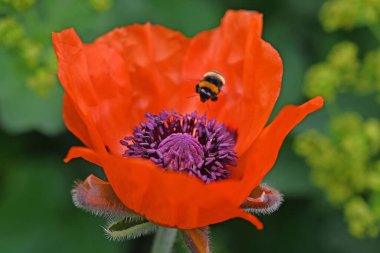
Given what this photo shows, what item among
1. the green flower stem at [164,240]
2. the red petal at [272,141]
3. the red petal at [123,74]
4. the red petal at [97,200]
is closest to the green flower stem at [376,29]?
the red petal at [123,74]

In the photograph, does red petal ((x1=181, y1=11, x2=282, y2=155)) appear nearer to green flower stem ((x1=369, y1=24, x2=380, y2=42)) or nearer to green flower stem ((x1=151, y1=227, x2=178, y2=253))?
green flower stem ((x1=151, y1=227, x2=178, y2=253))

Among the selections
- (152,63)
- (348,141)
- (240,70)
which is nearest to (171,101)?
(152,63)

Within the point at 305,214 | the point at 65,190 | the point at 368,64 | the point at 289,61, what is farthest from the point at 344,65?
the point at 65,190

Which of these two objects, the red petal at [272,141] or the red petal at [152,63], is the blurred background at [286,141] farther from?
the red petal at [272,141]

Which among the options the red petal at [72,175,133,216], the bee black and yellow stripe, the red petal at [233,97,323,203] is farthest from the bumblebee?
the red petal at [72,175,133,216]

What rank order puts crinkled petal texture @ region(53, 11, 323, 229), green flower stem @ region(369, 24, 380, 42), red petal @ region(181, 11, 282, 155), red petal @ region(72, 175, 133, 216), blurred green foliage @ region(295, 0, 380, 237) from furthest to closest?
1. green flower stem @ region(369, 24, 380, 42)
2. blurred green foliage @ region(295, 0, 380, 237)
3. red petal @ region(181, 11, 282, 155)
4. red petal @ region(72, 175, 133, 216)
5. crinkled petal texture @ region(53, 11, 323, 229)

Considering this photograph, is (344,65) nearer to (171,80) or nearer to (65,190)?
(171,80)
